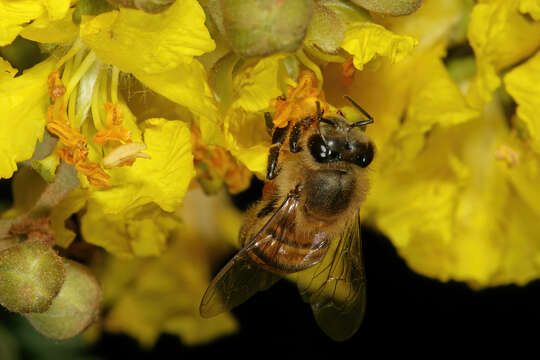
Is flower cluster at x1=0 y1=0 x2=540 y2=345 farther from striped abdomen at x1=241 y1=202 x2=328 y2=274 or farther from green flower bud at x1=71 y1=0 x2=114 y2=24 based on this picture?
striped abdomen at x1=241 y1=202 x2=328 y2=274

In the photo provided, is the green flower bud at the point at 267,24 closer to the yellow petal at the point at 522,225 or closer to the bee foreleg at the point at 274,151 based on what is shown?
the bee foreleg at the point at 274,151

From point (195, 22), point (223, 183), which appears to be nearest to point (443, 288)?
point (223, 183)

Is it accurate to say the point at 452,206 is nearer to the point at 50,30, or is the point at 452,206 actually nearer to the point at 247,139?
the point at 247,139

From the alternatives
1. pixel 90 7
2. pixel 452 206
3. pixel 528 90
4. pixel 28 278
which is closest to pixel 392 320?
pixel 452 206

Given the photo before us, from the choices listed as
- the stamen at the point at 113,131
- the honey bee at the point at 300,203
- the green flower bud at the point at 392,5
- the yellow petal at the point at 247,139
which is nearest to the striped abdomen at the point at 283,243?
the honey bee at the point at 300,203

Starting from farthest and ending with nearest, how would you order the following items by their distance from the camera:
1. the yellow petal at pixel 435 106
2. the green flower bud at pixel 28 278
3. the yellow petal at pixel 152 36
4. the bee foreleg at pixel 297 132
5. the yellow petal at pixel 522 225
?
the yellow petal at pixel 522 225 → the yellow petal at pixel 435 106 → the bee foreleg at pixel 297 132 → the green flower bud at pixel 28 278 → the yellow petal at pixel 152 36

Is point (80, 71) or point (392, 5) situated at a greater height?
point (392, 5)

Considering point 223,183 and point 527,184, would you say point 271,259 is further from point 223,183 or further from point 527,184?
point 527,184

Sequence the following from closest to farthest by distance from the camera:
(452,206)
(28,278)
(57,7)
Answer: (57,7), (28,278), (452,206)
